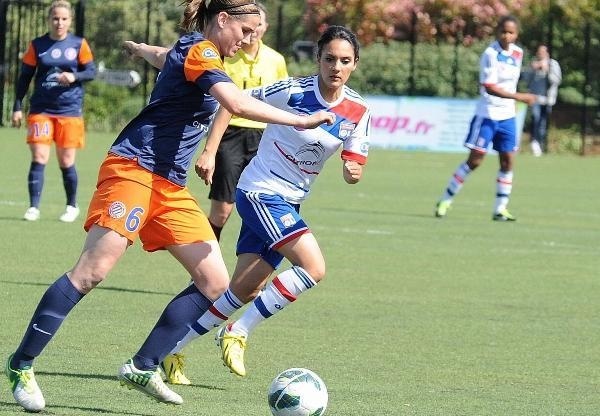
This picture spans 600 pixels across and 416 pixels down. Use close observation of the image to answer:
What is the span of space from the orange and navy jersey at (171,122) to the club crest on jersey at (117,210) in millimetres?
237

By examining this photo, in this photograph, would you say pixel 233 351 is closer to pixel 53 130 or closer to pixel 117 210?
pixel 117 210

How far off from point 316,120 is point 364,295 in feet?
15.8

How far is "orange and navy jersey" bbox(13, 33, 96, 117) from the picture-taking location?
1464cm

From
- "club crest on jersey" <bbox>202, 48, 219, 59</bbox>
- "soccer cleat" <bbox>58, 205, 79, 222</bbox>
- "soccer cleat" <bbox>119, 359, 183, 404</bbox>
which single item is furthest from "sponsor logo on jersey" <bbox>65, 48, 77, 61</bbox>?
"club crest on jersey" <bbox>202, 48, 219, 59</bbox>

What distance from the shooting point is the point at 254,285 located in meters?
7.86

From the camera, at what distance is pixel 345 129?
25.6 ft

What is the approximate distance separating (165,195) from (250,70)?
4.16m

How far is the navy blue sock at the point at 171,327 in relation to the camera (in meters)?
6.74

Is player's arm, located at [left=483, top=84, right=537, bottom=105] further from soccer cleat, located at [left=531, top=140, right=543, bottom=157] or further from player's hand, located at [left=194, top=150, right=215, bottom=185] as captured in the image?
soccer cleat, located at [left=531, top=140, right=543, bottom=157]

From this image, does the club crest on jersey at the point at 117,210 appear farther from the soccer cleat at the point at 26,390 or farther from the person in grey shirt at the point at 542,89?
the person in grey shirt at the point at 542,89

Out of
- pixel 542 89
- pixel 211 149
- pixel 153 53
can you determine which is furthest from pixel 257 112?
pixel 542 89

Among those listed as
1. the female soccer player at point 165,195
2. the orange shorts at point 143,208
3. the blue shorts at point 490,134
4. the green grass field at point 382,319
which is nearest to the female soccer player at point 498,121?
the blue shorts at point 490,134

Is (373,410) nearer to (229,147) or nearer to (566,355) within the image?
(566,355)

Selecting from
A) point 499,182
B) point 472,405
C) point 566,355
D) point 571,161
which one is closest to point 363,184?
point 499,182
